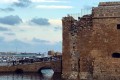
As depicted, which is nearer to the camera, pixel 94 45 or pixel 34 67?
pixel 94 45

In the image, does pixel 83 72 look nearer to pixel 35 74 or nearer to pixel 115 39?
pixel 115 39

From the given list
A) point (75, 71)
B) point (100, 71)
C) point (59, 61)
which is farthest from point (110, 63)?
point (59, 61)

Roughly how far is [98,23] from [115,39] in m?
2.25

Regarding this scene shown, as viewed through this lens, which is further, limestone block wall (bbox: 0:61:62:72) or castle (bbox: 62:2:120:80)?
limestone block wall (bbox: 0:61:62:72)

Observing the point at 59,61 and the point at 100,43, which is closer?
the point at 100,43

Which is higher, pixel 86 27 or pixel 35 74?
pixel 86 27

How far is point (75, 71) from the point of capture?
4194 cm

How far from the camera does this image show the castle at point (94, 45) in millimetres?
40094

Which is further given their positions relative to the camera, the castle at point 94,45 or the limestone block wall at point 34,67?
the limestone block wall at point 34,67

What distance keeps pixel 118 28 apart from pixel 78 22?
4132 mm

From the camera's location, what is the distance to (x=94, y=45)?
40906 mm

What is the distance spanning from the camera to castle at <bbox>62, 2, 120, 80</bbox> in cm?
4009

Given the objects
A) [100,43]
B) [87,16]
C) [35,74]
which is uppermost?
[87,16]

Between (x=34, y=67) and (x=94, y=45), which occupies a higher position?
(x=94, y=45)
